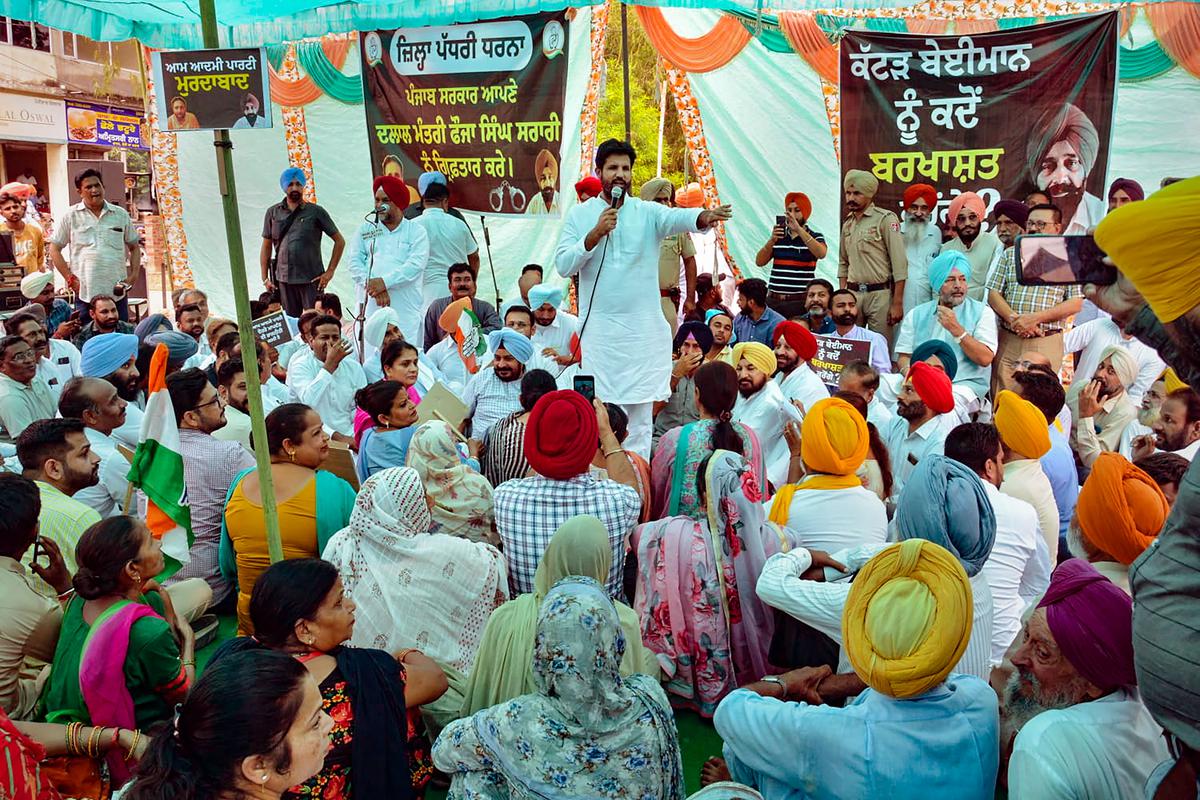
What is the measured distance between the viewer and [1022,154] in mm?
7961

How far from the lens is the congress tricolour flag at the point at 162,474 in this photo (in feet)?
11.9

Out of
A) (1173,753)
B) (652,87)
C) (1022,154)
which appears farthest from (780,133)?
(652,87)

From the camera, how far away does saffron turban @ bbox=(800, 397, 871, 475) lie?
3240 millimetres

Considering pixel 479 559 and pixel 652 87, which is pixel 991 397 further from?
pixel 652 87

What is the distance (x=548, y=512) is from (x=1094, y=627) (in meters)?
1.74

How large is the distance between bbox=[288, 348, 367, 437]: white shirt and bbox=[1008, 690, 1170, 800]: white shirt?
13.9ft

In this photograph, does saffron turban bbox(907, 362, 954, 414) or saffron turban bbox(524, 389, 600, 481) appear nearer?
saffron turban bbox(524, 389, 600, 481)

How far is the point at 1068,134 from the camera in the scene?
25.6 feet

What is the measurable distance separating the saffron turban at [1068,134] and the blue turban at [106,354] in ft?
21.9

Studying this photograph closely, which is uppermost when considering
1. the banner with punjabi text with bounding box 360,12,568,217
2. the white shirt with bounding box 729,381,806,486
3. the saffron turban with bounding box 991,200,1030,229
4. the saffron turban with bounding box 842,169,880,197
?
the banner with punjabi text with bounding box 360,12,568,217

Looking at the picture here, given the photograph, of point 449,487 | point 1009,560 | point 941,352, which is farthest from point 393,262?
point 1009,560

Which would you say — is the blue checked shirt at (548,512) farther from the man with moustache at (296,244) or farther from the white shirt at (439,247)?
A: the man with moustache at (296,244)

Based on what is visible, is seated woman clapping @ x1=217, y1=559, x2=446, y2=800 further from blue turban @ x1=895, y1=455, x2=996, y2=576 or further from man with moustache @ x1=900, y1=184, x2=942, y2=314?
man with moustache @ x1=900, y1=184, x2=942, y2=314

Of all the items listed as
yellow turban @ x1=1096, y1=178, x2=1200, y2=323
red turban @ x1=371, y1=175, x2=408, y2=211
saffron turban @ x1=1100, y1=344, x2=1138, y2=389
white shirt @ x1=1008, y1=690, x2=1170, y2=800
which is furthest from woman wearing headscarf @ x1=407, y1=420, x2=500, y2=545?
red turban @ x1=371, y1=175, x2=408, y2=211
